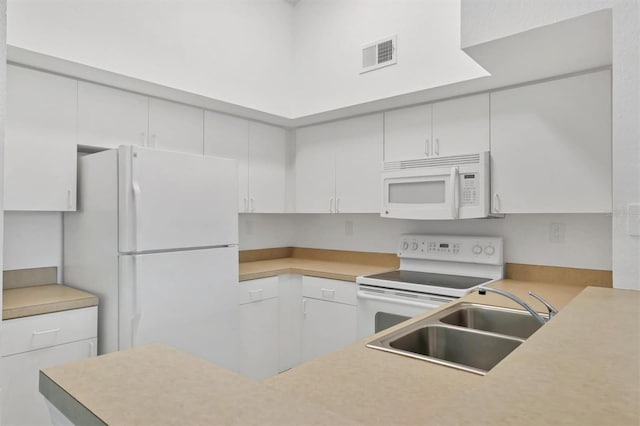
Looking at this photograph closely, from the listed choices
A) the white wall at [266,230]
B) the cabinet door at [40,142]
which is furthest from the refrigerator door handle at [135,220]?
the white wall at [266,230]

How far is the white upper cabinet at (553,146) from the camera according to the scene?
7.40ft

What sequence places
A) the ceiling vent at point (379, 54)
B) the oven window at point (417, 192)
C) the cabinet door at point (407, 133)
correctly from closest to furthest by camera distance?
the oven window at point (417, 192)
the cabinet door at point (407, 133)
the ceiling vent at point (379, 54)

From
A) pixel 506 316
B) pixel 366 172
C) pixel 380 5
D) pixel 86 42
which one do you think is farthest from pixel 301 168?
pixel 506 316

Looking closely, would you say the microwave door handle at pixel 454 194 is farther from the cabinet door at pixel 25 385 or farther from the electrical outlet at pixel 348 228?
the cabinet door at pixel 25 385

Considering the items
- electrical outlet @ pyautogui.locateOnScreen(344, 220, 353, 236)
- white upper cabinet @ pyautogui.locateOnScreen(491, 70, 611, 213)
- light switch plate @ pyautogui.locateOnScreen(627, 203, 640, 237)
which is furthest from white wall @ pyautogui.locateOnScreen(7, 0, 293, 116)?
light switch plate @ pyautogui.locateOnScreen(627, 203, 640, 237)

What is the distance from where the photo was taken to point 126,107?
2662mm

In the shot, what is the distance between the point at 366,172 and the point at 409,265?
32.1 inches

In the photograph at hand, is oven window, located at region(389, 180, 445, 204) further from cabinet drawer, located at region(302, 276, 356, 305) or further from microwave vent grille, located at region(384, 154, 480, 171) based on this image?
cabinet drawer, located at region(302, 276, 356, 305)

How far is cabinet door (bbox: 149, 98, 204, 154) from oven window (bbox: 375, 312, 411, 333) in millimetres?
1788

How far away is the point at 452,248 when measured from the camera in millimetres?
2955

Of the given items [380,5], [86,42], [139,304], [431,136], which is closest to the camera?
[139,304]

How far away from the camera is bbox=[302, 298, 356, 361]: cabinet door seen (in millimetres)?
2980

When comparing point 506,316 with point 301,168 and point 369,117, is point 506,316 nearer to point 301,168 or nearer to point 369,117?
point 369,117

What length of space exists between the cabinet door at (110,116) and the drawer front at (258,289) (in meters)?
1.24
